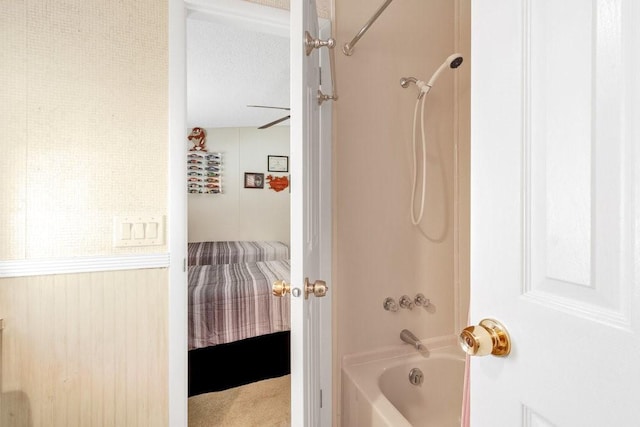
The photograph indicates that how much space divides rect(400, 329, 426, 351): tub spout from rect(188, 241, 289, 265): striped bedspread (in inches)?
102

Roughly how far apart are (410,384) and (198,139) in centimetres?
461

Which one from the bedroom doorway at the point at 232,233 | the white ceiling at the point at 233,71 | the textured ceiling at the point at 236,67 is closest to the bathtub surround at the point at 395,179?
the textured ceiling at the point at 236,67

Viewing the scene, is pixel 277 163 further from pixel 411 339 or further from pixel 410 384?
pixel 410 384

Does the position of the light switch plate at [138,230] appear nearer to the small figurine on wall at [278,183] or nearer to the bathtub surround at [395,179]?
the bathtub surround at [395,179]

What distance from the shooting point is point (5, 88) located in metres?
1.05

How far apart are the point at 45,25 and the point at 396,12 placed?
1.58m

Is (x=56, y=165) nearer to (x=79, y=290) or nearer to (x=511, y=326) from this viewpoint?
(x=79, y=290)

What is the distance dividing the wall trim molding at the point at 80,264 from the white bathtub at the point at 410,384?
1036 mm

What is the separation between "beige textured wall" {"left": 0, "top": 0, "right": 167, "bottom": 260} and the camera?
1.07m

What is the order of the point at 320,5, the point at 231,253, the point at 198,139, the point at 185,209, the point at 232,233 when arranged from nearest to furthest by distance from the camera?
the point at 185,209 < the point at 320,5 < the point at 231,253 < the point at 198,139 < the point at 232,233

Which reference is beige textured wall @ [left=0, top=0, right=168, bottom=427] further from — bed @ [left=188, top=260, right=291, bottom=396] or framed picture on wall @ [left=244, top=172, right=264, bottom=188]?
framed picture on wall @ [left=244, top=172, right=264, bottom=188]

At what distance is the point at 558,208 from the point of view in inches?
16.1

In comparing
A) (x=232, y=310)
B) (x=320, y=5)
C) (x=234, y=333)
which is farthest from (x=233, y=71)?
(x=234, y=333)

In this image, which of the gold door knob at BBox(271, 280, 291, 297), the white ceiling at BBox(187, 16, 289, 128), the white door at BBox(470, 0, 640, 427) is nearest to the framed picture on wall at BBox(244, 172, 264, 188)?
the white ceiling at BBox(187, 16, 289, 128)
